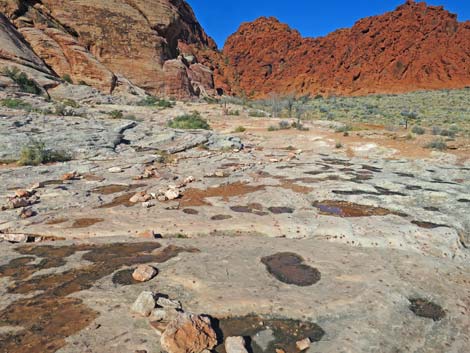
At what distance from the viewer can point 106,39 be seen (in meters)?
31.0

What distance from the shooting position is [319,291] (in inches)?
123

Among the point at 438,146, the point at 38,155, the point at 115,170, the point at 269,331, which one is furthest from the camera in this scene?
the point at 438,146

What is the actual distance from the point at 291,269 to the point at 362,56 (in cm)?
6528

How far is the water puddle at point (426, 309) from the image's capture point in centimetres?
285

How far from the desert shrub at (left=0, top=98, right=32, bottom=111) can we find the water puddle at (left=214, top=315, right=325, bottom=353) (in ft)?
48.4

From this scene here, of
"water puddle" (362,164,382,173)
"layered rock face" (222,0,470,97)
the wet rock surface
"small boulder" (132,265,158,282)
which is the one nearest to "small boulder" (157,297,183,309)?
the wet rock surface

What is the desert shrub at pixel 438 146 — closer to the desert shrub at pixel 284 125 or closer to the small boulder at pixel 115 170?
the desert shrub at pixel 284 125

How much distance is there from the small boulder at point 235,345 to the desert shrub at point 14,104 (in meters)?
14.9

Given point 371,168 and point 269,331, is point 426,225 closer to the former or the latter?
point 269,331

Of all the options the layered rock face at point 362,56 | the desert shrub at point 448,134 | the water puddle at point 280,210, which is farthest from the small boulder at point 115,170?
the layered rock face at point 362,56

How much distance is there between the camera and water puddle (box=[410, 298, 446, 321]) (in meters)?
2.85

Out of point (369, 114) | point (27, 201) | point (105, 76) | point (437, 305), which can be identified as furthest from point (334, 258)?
point (105, 76)

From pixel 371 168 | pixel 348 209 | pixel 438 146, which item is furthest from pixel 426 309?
pixel 438 146

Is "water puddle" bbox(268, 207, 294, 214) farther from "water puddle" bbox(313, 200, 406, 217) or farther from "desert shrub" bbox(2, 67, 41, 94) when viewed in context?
"desert shrub" bbox(2, 67, 41, 94)
